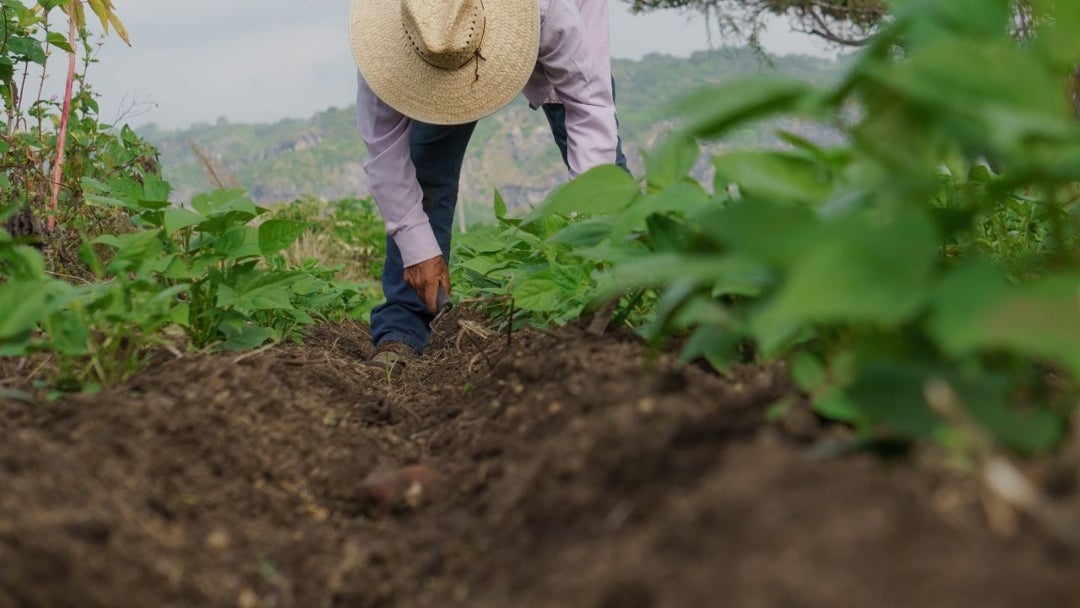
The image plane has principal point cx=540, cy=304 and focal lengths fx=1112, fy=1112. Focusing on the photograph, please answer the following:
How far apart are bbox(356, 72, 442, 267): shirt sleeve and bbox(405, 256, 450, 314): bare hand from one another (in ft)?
0.08

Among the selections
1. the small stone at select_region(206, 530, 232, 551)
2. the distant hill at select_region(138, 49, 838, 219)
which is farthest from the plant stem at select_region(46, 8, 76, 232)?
the distant hill at select_region(138, 49, 838, 219)

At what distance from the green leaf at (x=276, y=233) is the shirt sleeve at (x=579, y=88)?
1.12 m

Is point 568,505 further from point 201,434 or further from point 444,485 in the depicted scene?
point 201,434

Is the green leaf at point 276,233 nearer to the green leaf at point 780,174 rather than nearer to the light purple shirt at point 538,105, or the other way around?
the light purple shirt at point 538,105

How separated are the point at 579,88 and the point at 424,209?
79cm

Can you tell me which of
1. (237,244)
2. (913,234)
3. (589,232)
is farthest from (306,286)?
(913,234)

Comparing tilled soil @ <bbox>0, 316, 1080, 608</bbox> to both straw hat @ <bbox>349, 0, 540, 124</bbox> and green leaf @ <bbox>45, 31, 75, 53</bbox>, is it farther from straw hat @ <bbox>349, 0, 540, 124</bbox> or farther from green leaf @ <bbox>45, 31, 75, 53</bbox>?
green leaf @ <bbox>45, 31, 75, 53</bbox>

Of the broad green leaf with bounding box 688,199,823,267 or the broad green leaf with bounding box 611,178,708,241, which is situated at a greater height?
the broad green leaf with bounding box 688,199,823,267

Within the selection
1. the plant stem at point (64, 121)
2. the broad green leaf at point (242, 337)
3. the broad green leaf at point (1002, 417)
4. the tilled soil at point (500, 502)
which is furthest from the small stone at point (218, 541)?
the plant stem at point (64, 121)

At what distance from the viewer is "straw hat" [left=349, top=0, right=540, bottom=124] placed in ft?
10.9

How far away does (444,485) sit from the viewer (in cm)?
178

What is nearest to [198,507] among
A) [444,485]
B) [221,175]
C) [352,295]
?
[444,485]

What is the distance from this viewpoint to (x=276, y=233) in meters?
2.66

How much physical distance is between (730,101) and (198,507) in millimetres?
962
